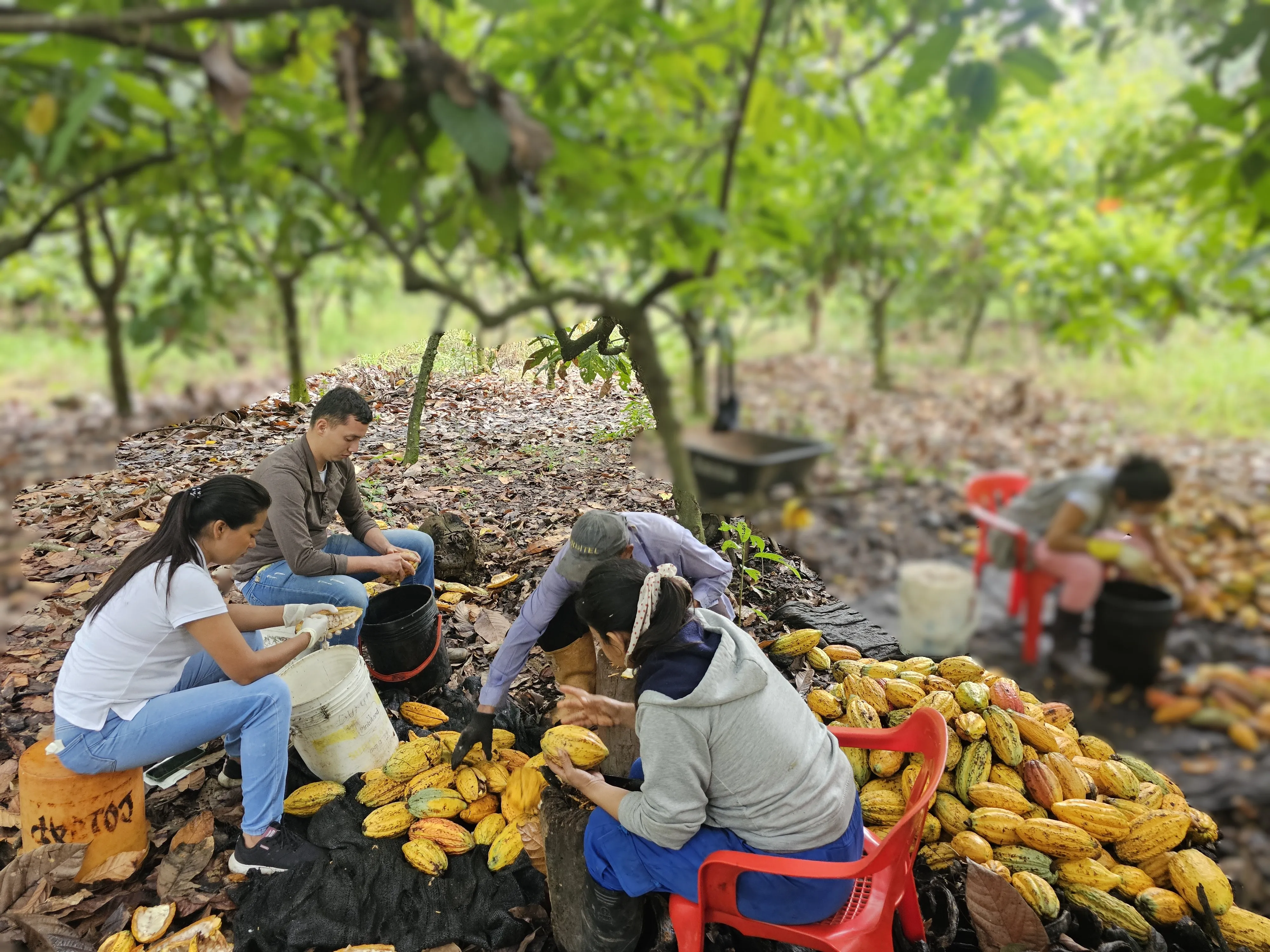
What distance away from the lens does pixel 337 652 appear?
131 inches

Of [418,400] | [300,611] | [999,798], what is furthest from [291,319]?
[999,798]

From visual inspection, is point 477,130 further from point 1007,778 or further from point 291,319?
point 1007,778

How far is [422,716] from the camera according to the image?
3439 mm

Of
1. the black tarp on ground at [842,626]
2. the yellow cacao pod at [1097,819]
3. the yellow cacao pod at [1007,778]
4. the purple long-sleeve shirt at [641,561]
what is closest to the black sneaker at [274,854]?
the purple long-sleeve shirt at [641,561]

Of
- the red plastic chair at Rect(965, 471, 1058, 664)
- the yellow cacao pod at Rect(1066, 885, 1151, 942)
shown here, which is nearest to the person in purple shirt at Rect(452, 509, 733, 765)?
the yellow cacao pod at Rect(1066, 885, 1151, 942)

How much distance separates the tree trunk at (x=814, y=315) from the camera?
953mm

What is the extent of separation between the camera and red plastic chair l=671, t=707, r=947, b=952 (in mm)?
2277

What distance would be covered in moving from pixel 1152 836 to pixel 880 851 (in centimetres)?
147

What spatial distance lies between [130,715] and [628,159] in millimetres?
2814

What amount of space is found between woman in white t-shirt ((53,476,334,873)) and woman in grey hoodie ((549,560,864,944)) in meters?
1.35

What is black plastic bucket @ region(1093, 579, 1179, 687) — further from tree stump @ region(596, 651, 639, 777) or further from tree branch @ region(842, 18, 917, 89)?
tree stump @ region(596, 651, 639, 777)

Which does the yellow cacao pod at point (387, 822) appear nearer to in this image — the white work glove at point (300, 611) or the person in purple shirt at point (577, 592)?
the person in purple shirt at point (577, 592)

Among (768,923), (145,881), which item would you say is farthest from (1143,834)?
(145,881)

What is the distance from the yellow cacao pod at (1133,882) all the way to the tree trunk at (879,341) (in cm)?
290
